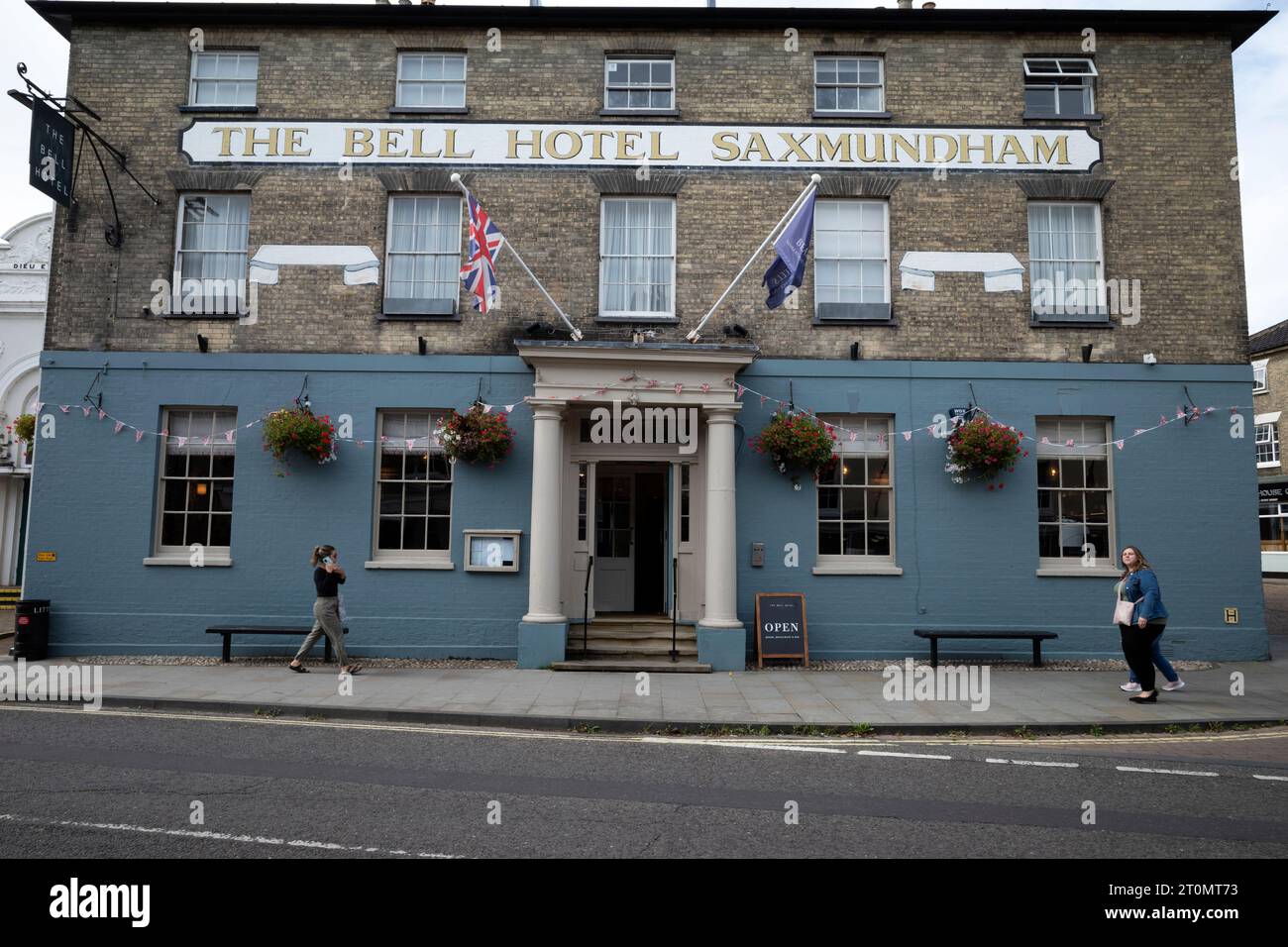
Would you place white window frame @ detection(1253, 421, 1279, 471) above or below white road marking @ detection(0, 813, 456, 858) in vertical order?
above

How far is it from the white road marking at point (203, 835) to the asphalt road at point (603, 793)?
0.02 meters

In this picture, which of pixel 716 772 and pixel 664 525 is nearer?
pixel 716 772

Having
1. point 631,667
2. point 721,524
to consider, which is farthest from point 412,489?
point 721,524

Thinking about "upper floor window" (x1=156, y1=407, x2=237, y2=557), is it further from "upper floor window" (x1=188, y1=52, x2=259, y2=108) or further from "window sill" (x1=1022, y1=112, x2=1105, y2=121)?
"window sill" (x1=1022, y1=112, x2=1105, y2=121)

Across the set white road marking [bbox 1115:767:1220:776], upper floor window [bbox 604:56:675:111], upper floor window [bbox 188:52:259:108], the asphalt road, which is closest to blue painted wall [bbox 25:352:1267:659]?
the asphalt road

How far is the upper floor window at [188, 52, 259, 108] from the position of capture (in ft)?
43.5

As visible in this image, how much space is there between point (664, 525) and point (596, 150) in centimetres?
604

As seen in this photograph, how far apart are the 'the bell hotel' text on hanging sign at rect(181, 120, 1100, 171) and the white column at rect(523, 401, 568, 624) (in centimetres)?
431

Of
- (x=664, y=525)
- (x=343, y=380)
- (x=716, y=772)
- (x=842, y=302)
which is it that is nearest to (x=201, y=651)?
(x=343, y=380)

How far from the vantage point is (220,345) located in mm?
12773

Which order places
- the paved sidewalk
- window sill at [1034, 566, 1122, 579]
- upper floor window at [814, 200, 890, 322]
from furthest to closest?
upper floor window at [814, 200, 890, 322] < window sill at [1034, 566, 1122, 579] < the paved sidewalk

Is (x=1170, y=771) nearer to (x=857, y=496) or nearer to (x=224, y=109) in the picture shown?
(x=857, y=496)

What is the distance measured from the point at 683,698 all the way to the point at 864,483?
4990 mm

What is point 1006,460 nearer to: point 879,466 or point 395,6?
point 879,466
